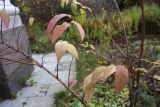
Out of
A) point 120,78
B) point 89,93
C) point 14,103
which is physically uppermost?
point 120,78

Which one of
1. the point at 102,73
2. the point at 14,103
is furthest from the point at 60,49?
the point at 14,103

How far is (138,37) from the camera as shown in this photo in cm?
828

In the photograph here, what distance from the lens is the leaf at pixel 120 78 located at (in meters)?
1.07

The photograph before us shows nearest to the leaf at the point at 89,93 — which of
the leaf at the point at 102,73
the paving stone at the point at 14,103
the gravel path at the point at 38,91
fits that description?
the leaf at the point at 102,73

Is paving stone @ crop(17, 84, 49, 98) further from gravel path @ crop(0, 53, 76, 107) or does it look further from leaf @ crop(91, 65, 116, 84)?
leaf @ crop(91, 65, 116, 84)

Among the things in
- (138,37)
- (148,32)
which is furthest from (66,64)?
(148,32)

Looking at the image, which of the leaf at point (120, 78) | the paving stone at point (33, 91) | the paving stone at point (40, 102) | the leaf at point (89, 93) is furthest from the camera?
the paving stone at point (33, 91)

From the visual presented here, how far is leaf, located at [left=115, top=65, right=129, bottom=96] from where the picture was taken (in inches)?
42.0

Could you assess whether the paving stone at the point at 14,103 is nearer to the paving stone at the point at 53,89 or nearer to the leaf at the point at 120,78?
the paving stone at the point at 53,89

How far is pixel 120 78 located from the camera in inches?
42.6

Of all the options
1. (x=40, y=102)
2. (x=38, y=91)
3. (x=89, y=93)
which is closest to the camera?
(x=89, y=93)

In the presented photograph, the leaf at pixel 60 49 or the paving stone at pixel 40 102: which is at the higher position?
the leaf at pixel 60 49

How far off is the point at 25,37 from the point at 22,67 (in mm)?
560

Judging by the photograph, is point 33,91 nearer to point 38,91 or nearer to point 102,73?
point 38,91
